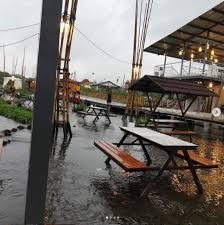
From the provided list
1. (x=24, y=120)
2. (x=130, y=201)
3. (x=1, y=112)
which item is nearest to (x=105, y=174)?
(x=130, y=201)

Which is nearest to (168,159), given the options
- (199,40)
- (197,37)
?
(197,37)

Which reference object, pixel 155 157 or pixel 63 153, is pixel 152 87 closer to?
pixel 155 157

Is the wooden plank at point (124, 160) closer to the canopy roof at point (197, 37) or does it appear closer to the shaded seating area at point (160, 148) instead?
the shaded seating area at point (160, 148)

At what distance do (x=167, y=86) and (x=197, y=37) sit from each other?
19.8 m

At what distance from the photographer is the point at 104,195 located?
20.0 ft

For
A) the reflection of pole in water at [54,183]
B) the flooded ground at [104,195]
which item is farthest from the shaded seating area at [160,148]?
the reflection of pole in water at [54,183]

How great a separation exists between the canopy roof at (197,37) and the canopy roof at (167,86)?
43.8 feet

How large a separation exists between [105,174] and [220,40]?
25424 mm

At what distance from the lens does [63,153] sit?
9.45 m

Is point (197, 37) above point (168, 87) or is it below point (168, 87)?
above

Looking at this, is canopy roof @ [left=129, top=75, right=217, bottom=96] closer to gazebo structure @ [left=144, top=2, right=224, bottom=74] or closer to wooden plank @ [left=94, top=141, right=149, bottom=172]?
wooden plank @ [left=94, top=141, right=149, bottom=172]

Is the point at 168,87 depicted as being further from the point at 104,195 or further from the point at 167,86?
the point at 104,195

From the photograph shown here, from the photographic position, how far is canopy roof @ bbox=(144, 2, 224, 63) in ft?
82.9

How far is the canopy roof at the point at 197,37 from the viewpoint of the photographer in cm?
2528
